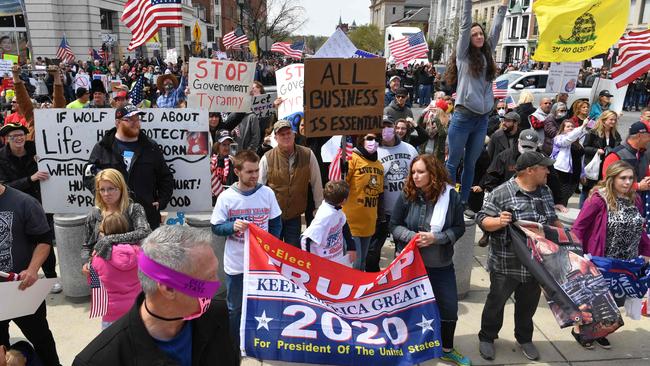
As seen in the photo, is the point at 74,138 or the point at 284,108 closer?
the point at 74,138

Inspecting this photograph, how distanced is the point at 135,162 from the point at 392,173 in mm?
2585

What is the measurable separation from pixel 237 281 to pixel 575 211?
3577mm

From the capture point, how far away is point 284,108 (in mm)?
6918

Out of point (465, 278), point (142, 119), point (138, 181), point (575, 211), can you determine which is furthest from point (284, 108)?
point (575, 211)

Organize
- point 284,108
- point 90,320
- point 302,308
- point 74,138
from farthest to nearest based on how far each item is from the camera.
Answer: point 284,108 < point 74,138 < point 90,320 < point 302,308

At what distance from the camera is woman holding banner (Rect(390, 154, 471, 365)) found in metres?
3.82

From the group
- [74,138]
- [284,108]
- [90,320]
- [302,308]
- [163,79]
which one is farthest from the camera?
[163,79]

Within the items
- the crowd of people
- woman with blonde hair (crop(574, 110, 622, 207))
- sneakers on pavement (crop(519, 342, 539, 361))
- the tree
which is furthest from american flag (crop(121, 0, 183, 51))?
the tree

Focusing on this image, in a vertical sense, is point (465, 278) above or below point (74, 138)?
below

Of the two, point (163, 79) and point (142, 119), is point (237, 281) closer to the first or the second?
point (142, 119)

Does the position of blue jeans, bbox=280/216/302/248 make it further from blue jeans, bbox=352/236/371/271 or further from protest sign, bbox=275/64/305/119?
protest sign, bbox=275/64/305/119

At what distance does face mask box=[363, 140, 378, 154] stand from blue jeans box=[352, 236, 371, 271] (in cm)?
89

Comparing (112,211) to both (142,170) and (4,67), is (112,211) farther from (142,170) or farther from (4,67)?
A: (4,67)

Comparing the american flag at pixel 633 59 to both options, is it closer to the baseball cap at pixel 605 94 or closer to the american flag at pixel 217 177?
the baseball cap at pixel 605 94
